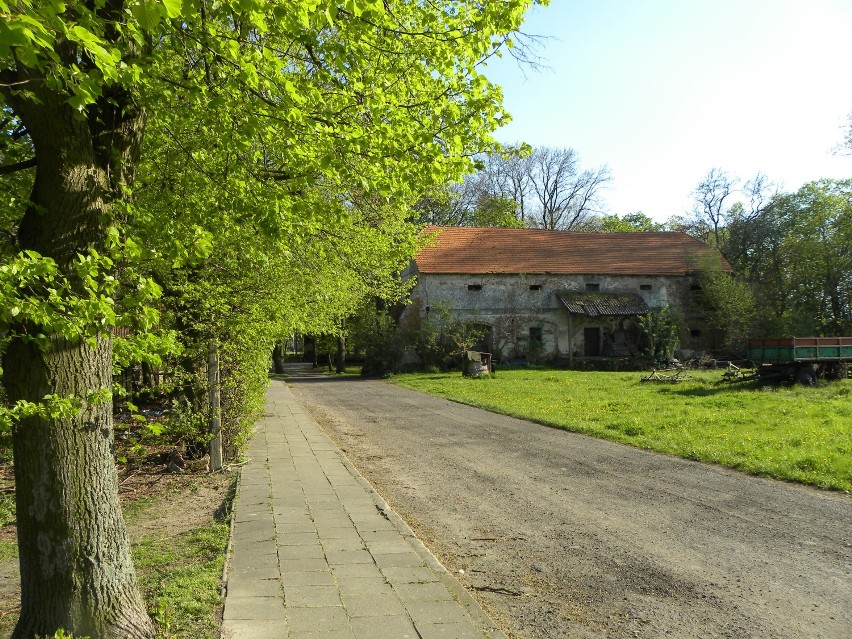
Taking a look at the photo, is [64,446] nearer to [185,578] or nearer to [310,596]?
[185,578]

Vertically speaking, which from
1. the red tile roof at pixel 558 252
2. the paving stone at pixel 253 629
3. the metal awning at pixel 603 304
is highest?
the red tile roof at pixel 558 252

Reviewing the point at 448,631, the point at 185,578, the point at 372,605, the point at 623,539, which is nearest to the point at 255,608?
the point at 372,605

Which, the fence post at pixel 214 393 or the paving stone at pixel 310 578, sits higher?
the fence post at pixel 214 393

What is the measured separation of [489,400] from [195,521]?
12.6 m

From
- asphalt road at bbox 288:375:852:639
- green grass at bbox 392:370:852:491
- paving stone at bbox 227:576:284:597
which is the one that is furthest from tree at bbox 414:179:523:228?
paving stone at bbox 227:576:284:597

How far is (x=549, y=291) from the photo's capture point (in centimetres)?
3578

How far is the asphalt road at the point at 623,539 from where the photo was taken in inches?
162

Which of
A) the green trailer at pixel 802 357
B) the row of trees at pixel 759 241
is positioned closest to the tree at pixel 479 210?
the row of trees at pixel 759 241

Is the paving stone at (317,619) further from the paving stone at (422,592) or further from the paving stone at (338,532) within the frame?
the paving stone at (338,532)

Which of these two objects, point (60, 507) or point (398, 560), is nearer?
point (60, 507)

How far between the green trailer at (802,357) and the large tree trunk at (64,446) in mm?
19315

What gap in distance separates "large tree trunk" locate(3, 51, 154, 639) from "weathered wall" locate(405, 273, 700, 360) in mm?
30021

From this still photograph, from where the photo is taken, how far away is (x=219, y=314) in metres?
8.13

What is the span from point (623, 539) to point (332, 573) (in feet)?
8.86
